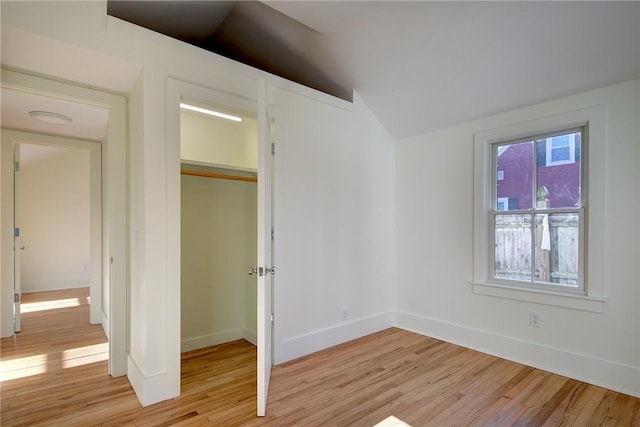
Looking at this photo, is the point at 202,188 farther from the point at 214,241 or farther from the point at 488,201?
the point at 488,201

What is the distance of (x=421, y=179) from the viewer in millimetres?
3639

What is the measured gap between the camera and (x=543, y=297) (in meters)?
2.71

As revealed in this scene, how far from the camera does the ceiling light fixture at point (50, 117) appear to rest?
2760 millimetres

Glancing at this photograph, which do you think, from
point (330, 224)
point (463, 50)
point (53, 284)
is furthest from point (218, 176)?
point (53, 284)

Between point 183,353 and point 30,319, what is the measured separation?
2.58 meters

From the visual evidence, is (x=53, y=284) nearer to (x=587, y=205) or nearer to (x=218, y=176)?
(x=218, y=176)

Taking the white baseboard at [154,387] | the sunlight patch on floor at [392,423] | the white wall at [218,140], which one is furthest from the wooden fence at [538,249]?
the white baseboard at [154,387]

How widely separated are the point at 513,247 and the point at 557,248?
35 cm

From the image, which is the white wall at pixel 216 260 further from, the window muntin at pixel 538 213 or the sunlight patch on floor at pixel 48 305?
the sunlight patch on floor at pixel 48 305

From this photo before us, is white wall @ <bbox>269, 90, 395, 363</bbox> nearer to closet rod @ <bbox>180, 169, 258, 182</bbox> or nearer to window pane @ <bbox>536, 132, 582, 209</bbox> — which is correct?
closet rod @ <bbox>180, 169, 258, 182</bbox>

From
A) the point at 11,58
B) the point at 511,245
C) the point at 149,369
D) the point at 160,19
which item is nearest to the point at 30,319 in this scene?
the point at 149,369

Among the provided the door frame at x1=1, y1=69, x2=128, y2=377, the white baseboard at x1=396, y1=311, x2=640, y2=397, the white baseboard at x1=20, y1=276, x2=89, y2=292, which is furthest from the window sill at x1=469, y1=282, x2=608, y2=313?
the white baseboard at x1=20, y1=276, x2=89, y2=292

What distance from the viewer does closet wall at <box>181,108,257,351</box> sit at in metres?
3.08

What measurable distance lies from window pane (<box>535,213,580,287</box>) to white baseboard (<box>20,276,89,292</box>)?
7.32 m
